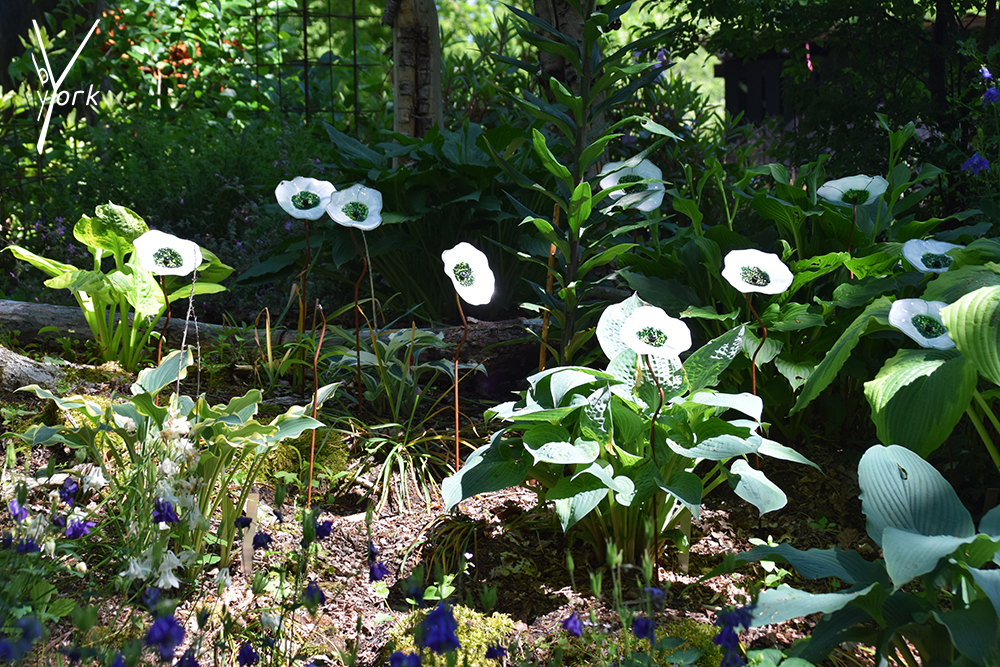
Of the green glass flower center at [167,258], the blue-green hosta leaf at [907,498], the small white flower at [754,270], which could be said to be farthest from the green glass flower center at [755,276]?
the green glass flower center at [167,258]

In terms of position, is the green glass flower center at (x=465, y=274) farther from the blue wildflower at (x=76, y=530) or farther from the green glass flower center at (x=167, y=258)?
the blue wildflower at (x=76, y=530)

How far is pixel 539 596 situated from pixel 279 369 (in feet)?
4.12

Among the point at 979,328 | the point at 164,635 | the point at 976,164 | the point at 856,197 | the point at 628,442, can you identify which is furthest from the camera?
the point at 976,164

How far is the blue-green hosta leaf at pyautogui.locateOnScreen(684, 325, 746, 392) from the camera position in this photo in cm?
177

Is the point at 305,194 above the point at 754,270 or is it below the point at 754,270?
above

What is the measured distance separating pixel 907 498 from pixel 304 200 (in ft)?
5.76

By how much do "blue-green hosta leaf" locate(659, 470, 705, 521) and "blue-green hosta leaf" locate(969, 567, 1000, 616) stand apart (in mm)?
522

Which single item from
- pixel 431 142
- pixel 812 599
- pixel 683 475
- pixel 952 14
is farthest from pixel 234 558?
pixel 952 14

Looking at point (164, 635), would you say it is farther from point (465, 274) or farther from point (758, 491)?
point (465, 274)

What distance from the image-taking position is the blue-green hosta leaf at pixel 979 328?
1482 millimetres

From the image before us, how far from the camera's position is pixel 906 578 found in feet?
3.59

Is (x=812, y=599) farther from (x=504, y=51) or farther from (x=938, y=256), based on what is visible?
(x=504, y=51)

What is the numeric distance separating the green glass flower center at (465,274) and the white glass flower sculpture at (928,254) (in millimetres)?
1221

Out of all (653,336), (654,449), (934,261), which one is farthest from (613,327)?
(934,261)
